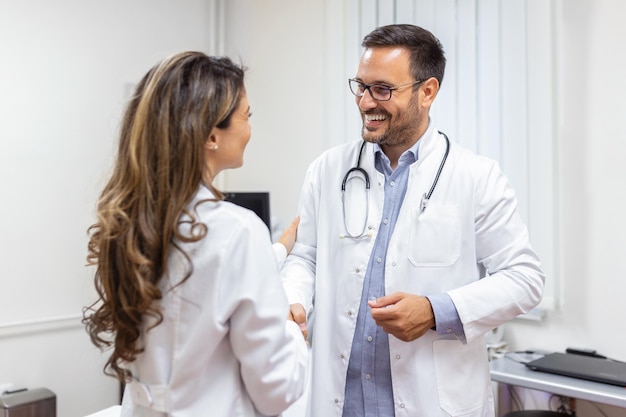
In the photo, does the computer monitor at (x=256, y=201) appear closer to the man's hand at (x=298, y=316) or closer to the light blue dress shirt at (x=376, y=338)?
the light blue dress shirt at (x=376, y=338)

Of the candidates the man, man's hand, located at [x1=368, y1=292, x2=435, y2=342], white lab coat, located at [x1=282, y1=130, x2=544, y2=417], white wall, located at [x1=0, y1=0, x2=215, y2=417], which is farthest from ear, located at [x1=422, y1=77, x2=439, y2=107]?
white wall, located at [x1=0, y1=0, x2=215, y2=417]

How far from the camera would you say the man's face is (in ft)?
4.97

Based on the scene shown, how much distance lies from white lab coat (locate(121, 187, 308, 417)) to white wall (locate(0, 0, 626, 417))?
173 cm

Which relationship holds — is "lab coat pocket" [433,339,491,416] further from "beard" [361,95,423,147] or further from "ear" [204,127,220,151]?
"ear" [204,127,220,151]

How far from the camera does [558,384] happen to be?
1.95 m

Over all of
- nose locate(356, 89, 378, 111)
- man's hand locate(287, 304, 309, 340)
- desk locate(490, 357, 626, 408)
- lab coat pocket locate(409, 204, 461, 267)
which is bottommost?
desk locate(490, 357, 626, 408)

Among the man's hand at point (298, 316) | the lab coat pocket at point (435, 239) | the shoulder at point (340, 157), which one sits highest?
the shoulder at point (340, 157)

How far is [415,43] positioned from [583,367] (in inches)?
49.3

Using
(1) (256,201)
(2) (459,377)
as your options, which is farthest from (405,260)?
(1) (256,201)

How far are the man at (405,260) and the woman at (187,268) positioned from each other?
369 millimetres

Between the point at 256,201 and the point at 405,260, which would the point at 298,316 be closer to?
the point at 405,260

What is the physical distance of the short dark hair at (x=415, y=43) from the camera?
60.6 inches

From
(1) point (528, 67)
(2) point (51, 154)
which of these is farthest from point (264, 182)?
(1) point (528, 67)

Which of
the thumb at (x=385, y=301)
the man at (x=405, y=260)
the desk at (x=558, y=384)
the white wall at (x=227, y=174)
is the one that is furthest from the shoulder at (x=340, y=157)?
the white wall at (x=227, y=174)
